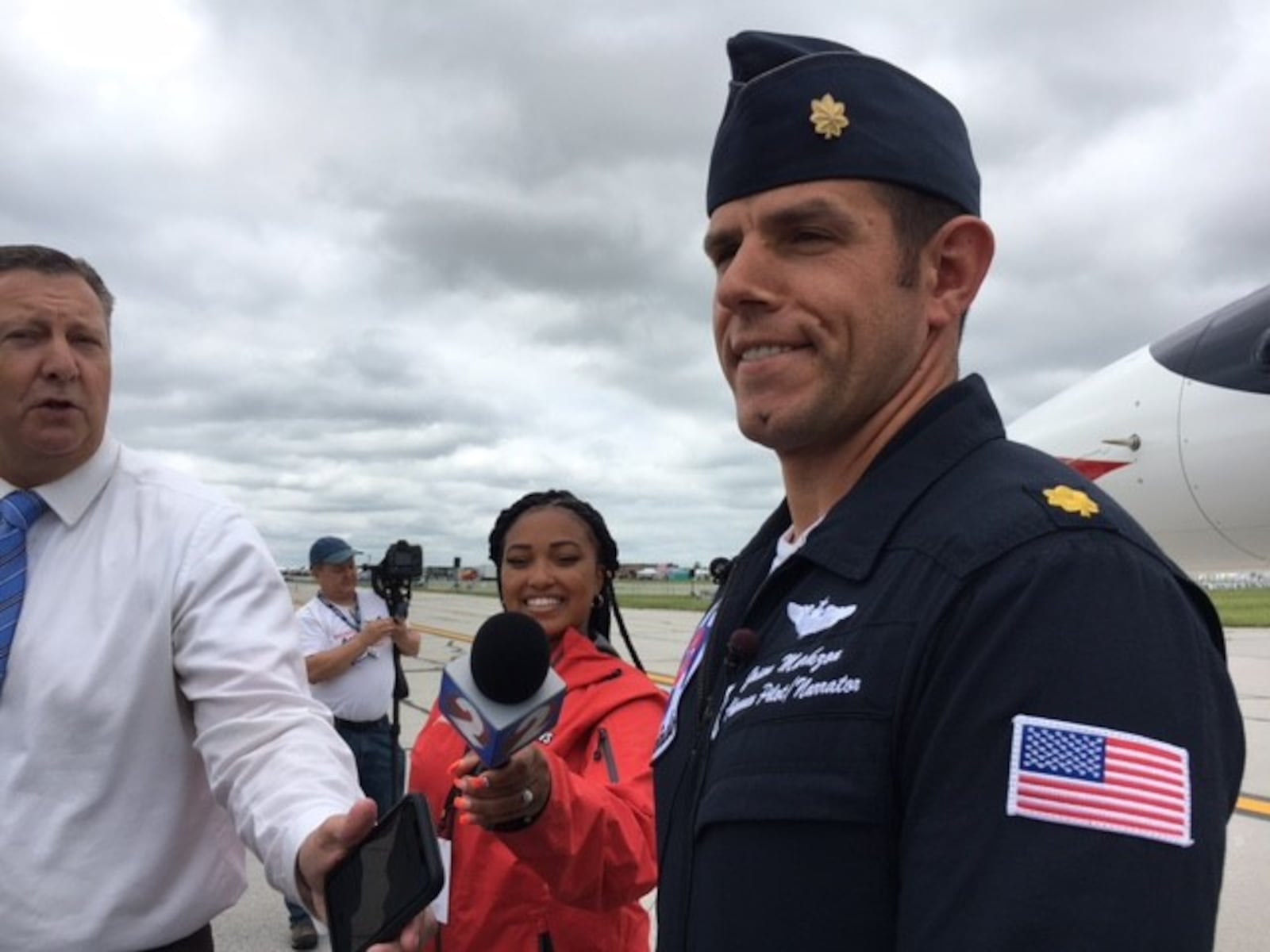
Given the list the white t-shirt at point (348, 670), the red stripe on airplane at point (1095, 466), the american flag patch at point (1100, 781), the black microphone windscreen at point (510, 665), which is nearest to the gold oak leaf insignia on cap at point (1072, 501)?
the american flag patch at point (1100, 781)

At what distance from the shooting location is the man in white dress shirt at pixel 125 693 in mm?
1787

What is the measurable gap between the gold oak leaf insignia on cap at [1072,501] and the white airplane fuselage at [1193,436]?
4.98 meters

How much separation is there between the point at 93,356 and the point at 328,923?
4.25ft

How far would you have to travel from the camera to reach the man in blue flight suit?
2.88ft

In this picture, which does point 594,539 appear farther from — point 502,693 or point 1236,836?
point 1236,836

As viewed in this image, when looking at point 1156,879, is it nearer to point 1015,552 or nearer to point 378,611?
point 1015,552

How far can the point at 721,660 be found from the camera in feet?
4.65

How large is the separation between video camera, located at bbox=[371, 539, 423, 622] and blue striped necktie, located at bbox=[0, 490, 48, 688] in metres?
3.81

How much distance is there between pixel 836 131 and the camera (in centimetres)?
136

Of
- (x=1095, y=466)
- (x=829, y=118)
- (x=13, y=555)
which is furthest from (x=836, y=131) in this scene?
(x=1095, y=466)

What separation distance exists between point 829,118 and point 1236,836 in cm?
618

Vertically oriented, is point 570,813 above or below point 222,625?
below

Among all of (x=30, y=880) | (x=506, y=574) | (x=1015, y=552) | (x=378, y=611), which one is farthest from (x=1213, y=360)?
(x=30, y=880)

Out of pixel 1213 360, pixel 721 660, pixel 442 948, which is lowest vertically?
pixel 442 948
